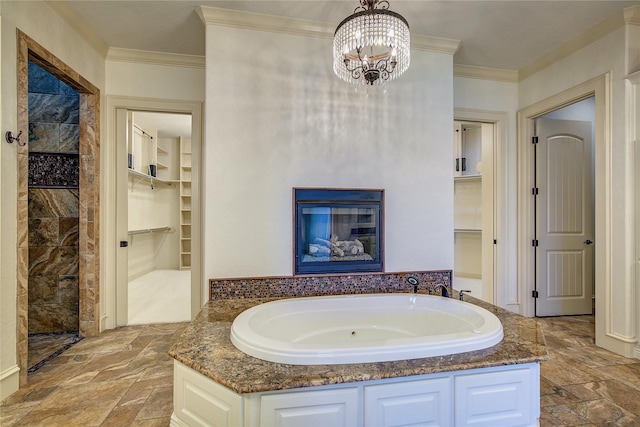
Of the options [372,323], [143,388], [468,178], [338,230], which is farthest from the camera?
[468,178]

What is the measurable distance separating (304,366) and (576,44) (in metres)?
3.67

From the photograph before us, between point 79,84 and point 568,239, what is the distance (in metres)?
5.15

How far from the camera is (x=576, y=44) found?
2902 millimetres

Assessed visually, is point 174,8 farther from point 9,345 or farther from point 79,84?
point 9,345

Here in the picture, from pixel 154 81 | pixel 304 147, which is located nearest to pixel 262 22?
pixel 304 147

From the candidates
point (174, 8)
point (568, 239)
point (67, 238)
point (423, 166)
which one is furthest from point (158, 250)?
point (568, 239)

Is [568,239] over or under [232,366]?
over

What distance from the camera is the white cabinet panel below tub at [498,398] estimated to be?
1408mm

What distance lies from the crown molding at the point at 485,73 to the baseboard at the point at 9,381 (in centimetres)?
449

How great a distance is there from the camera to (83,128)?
2.90 meters

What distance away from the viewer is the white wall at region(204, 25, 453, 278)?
2490 mm

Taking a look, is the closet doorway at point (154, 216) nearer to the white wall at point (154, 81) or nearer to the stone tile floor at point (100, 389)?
the white wall at point (154, 81)

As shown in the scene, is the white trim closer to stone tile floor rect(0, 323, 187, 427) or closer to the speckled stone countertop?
the speckled stone countertop

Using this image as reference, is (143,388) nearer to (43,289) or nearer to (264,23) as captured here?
(43,289)
